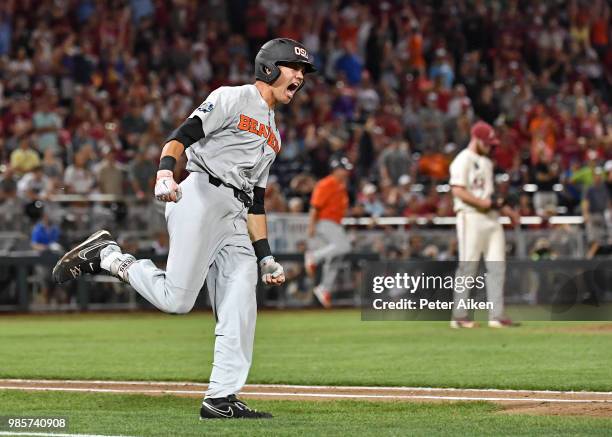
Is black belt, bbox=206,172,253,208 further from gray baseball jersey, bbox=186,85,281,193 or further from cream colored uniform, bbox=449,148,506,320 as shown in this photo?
cream colored uniform, bbox=449,148,506,320

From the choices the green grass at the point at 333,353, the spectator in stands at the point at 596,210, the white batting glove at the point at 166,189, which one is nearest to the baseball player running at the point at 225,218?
the white batting glove at the point at 166,189

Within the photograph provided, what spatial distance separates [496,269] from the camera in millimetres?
16031

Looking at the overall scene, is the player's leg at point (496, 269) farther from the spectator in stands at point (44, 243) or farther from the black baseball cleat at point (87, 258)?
the black baseball cleat at point (87, 258)

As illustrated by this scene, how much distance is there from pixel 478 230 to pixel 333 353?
4002mm

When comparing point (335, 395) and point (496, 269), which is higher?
point (496, 269)

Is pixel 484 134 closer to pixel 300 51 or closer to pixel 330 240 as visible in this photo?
pixel 330 240

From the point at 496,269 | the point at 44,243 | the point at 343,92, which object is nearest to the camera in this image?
the point at 496,269

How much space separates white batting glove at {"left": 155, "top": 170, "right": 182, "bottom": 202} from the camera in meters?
7.10

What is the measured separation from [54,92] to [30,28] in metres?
2.57

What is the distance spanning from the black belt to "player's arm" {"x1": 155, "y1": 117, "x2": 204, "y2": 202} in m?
0.33

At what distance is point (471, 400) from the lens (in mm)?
8734

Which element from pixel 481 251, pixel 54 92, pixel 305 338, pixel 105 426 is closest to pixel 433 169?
pixel 54 92

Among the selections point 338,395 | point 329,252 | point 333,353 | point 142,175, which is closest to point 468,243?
point 333,353

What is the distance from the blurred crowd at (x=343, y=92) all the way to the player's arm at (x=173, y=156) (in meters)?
13.8
